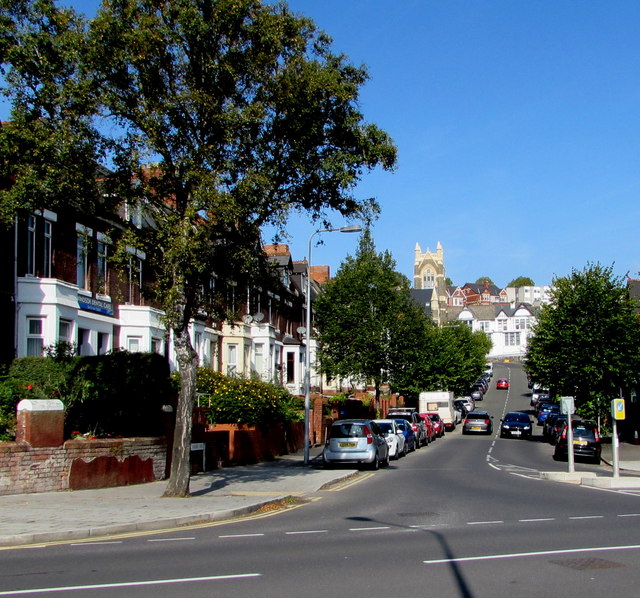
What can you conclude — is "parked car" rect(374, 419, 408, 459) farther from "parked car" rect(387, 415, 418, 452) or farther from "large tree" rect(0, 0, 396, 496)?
"large tree" rect(0, 0, 396, 496)

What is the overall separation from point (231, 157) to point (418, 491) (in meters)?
9.06

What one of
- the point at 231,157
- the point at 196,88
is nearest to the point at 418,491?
the point at 231,157

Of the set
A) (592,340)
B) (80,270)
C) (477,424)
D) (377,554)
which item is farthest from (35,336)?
(477,424)

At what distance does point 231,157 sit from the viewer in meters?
16.5

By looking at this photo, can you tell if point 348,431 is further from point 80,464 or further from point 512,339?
point 512,339

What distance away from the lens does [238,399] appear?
2655 centimetres

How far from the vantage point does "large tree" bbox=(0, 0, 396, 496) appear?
50.7ft

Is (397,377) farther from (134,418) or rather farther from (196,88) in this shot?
(196,88)

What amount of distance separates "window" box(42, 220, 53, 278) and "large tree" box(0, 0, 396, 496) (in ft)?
29.2

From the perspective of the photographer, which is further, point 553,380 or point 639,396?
point 639,396

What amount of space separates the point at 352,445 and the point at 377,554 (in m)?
15.5

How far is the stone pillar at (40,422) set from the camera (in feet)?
53.9

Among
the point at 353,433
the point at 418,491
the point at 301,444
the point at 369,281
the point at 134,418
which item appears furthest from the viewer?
the point at 369,281

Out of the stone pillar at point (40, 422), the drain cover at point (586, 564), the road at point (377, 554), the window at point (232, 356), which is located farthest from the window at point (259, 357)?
the drain cover at point (586, 564)
